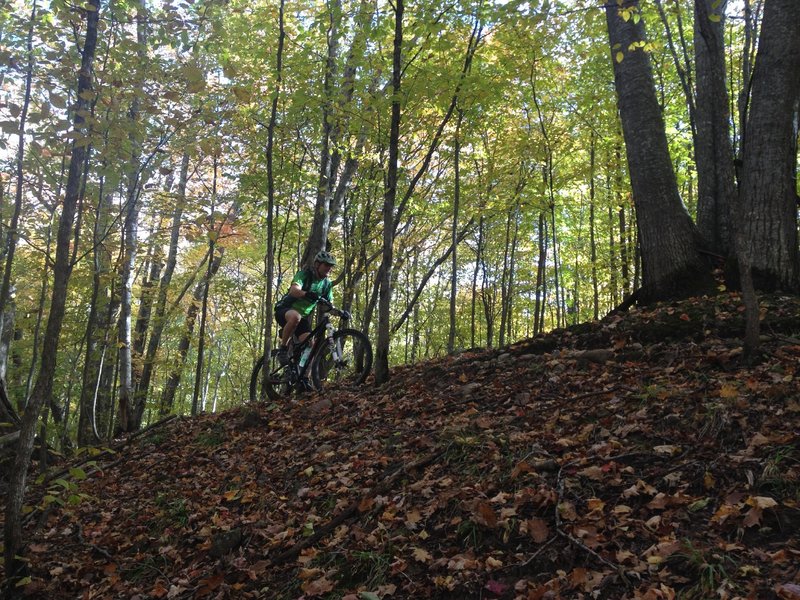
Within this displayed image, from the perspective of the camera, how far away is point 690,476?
9.71 ft

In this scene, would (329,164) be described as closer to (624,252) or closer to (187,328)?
(187,328)

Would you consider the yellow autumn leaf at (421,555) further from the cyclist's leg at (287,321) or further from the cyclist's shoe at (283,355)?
the cyclist's shoe at (283,355)

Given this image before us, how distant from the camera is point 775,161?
5559 millimetres

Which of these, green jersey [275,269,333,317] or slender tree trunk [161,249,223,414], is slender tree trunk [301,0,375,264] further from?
slender tree trunk [161,249,223,414]

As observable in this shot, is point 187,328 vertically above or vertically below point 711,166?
below

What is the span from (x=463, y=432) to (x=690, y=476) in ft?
6.04

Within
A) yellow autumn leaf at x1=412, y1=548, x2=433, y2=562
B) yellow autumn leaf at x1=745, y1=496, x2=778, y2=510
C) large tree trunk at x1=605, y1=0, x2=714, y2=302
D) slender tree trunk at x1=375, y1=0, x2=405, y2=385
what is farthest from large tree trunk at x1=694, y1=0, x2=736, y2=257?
yellow autumn leaf at x1=412, y1=548, x2=433, y2=562

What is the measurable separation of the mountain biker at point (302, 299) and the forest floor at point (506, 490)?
142cm

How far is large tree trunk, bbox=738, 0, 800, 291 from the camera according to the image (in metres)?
5.51

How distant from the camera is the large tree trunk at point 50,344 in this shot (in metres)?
3.80

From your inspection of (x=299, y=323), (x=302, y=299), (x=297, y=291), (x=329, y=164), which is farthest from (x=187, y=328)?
(x=297, y=291)

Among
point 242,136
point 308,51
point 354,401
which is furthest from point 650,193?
point 242,136

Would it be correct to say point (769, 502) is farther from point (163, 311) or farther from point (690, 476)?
point (163, 311)

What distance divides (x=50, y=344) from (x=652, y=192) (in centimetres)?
654
